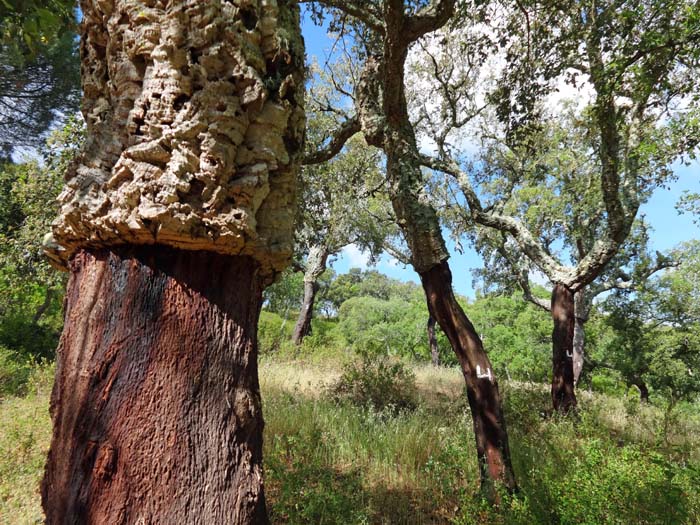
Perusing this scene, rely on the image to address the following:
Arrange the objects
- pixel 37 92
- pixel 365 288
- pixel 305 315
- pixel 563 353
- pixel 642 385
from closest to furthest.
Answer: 1. pixel 563 353
2. pixel 37 92
3. pixel 305 315
4. pixel 642 385
5. pixel 365 288

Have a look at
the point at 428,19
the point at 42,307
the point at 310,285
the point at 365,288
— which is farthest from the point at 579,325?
the point at 365,288

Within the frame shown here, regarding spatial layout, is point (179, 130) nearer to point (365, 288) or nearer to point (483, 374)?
point (483, 374)

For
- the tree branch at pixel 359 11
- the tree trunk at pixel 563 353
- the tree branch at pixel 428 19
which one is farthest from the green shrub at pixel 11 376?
the tree trunk at pixel 563 353

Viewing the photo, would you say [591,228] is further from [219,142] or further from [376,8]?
[219,142]

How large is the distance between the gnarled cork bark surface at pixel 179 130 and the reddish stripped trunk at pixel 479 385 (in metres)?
3.20

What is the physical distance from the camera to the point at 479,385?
12.9 ft

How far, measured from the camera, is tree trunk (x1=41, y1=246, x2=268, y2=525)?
102cm

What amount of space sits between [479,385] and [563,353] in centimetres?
452

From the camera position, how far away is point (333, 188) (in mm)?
12625

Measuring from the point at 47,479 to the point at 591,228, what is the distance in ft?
50.9

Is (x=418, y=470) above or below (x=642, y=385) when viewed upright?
below

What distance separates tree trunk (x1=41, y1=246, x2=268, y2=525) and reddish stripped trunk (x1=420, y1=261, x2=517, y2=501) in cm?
300

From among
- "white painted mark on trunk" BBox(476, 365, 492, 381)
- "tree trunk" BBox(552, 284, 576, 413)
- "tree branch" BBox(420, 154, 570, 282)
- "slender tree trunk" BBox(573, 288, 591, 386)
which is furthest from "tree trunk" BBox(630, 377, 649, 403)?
"white painted mark on trunk" BBox(476, 365, 492, 381)

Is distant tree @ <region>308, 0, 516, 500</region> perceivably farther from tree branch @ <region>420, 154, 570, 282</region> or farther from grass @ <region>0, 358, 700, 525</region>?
tree branch @ <region>420, 154, 570, 282</region>
